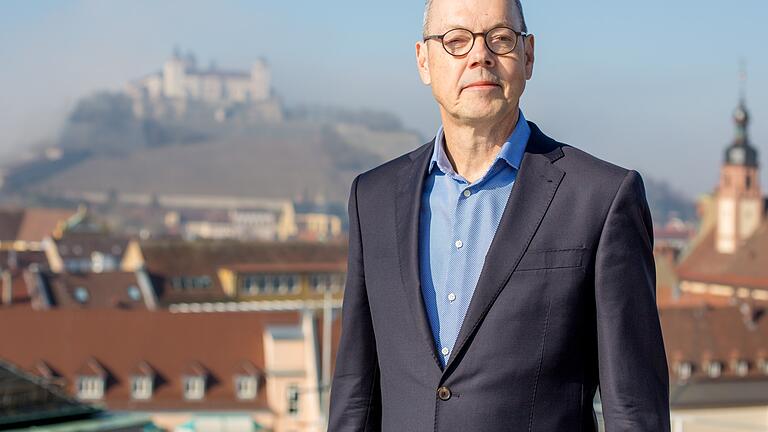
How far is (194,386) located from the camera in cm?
3822

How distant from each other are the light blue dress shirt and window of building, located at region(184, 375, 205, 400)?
35668mm

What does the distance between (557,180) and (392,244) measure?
336mm

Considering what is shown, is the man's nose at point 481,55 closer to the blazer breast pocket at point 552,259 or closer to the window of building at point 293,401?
the blazer breast pocket at point 552,259

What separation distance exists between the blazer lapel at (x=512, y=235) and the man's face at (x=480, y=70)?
0.13m

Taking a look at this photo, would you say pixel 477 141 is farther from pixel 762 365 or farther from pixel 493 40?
pixel 762 365

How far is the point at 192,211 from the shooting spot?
600 ft

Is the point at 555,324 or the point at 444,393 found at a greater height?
the point at 555,324

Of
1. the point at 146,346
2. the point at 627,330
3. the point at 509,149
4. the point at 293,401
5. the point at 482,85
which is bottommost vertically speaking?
the point at 293,401

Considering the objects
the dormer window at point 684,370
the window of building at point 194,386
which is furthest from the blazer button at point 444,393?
the dormer window at point 684,370

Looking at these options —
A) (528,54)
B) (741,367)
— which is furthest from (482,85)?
(741,367)

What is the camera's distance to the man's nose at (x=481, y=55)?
9.04 feet

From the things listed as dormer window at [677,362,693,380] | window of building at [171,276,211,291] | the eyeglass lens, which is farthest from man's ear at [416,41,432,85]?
window of building at [171,276,211,291]

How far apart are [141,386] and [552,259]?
36.2m

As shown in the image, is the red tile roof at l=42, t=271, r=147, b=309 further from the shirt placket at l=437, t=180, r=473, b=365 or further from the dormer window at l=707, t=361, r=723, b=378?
the shirt placket at l=437, t=180, r=473, b=365
